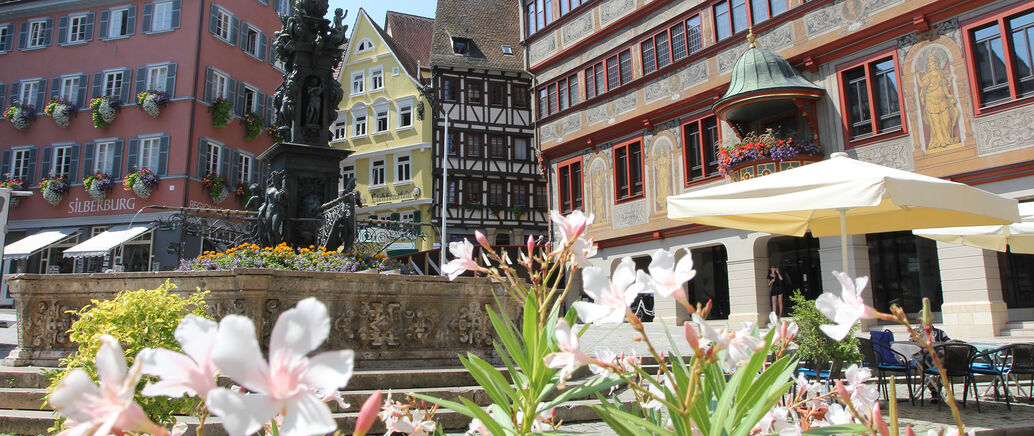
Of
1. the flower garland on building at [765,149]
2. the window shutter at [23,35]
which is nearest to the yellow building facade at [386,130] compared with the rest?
the window shutter at [23,35]

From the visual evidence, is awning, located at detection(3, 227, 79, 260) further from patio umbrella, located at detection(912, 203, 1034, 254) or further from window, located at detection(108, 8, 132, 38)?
patio umbrella, located at detection(912, 203, 1034, 254)

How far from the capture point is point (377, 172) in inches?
1574

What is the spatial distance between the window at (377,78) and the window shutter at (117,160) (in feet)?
48.4

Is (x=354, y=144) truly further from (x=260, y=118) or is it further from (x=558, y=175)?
(x=558, y=175)

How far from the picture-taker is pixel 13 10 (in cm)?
3145

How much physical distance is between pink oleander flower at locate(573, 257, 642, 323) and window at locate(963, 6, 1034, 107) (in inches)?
597

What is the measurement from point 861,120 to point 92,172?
29.2 metres

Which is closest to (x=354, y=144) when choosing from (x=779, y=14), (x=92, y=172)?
(x=92, y=172)

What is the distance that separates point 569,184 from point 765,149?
8.74 m

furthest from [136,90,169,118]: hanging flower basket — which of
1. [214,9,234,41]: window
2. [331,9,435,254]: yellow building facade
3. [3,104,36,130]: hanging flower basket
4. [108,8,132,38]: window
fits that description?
[331,9,435,254]: yellow building facade

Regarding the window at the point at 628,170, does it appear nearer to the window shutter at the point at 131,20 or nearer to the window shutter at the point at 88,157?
the window shutter at the point at 88,157

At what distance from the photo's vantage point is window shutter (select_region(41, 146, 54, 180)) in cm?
2962

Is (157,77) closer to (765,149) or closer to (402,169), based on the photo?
(402,169)

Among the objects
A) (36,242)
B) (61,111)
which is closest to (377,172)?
(61,111)
